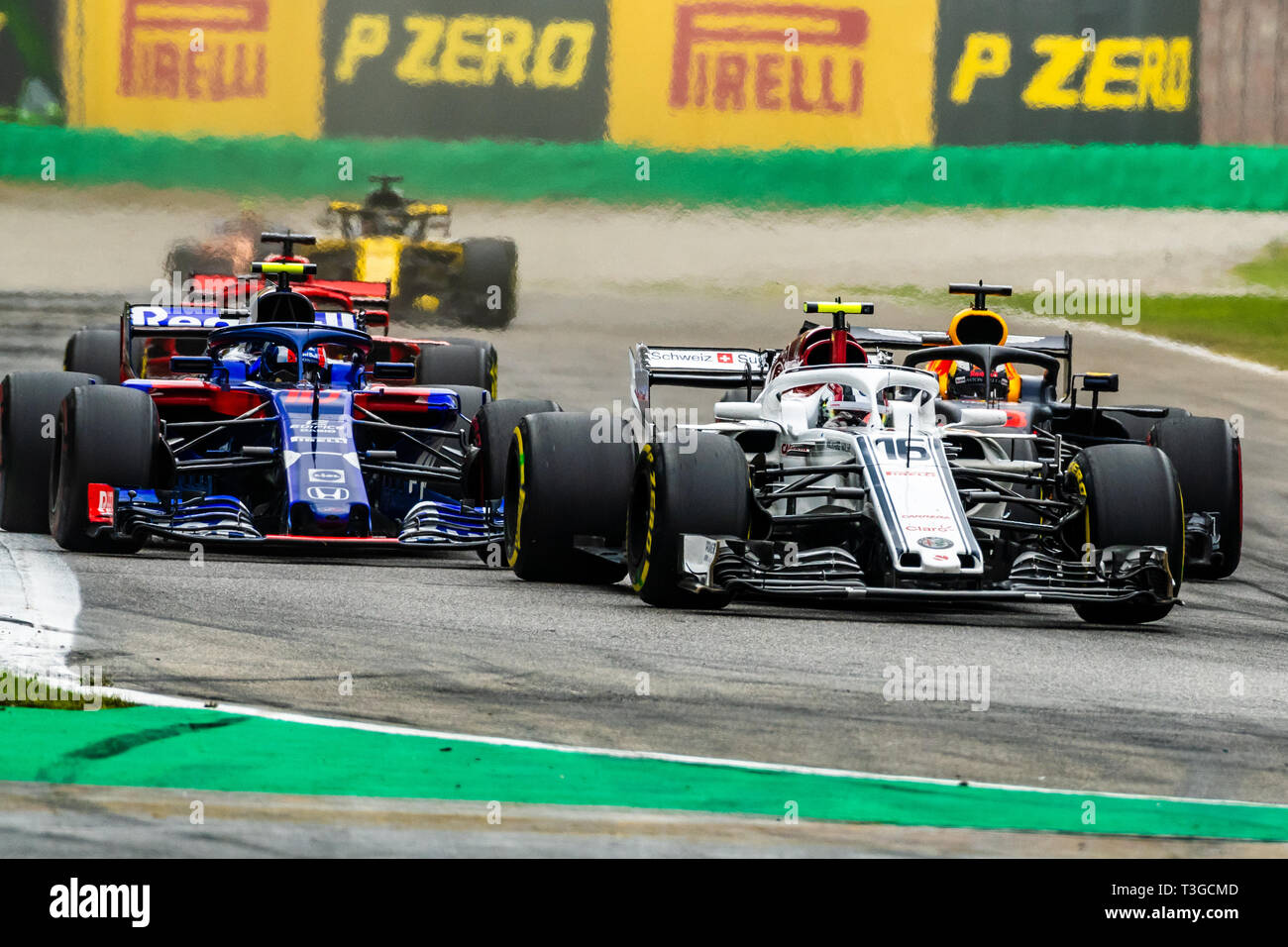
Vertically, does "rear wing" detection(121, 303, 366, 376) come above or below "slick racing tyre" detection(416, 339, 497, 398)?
above

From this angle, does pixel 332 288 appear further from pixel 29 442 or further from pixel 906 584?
pixel 906 584

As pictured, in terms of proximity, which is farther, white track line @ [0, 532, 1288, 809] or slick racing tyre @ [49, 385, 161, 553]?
slick racing tyre @ [49, 385, 161, 553]

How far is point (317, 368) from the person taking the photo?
13375 mm

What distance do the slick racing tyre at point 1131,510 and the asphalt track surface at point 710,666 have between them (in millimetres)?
216

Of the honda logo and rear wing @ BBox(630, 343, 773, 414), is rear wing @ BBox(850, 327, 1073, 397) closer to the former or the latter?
rear wing @ BBox(630, 343, 773, 414)

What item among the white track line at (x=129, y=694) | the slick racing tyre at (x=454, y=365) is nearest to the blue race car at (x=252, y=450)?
the white track line at (x=129, y=694)

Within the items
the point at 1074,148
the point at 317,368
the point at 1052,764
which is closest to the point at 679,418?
the point at 317,368

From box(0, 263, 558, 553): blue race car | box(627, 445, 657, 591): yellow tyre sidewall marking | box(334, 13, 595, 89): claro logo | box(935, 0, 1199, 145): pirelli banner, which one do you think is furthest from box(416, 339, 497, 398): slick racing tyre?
box(935, 0, 1199, 145): pirelli banner

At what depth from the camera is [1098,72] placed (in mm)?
31406

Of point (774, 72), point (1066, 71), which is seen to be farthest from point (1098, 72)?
point (774, 72)

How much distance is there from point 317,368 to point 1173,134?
2060cm

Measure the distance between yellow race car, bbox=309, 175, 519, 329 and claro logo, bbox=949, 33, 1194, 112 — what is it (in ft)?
30.0

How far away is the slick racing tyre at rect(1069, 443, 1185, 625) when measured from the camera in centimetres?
1048

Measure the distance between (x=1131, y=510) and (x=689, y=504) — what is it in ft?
7.58
